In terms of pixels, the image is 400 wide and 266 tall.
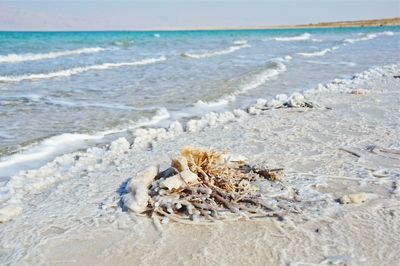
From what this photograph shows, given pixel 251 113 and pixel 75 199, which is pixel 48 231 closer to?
pixel 75 199

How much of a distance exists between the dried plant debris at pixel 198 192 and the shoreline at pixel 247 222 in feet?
0.40

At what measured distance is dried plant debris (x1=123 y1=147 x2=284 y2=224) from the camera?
367 cm

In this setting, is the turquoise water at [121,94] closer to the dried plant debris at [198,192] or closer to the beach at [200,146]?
the beach at [200,146]

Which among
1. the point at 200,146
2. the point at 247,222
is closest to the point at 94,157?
the point at 200,146

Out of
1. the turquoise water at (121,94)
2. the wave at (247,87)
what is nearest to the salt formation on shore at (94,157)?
the turquoise water at (121,94)

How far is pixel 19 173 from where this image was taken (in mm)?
4988

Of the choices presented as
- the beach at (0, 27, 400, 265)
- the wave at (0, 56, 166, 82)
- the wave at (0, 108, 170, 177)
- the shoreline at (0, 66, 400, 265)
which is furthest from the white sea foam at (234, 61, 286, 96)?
the wave at (0, 56, 166, 82)

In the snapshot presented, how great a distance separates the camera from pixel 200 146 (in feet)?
19.8

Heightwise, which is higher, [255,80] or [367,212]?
[367,212]

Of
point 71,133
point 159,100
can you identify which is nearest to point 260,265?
point 71,133

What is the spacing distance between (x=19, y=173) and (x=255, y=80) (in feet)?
30.0

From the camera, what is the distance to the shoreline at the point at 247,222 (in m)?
3.15

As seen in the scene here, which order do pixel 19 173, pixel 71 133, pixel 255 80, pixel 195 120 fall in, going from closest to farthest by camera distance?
pixel 19 173 < pixel 71 133 < pixel 195 120 < pixel 255 80

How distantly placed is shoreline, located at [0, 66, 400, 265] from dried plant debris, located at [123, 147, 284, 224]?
0.12m
